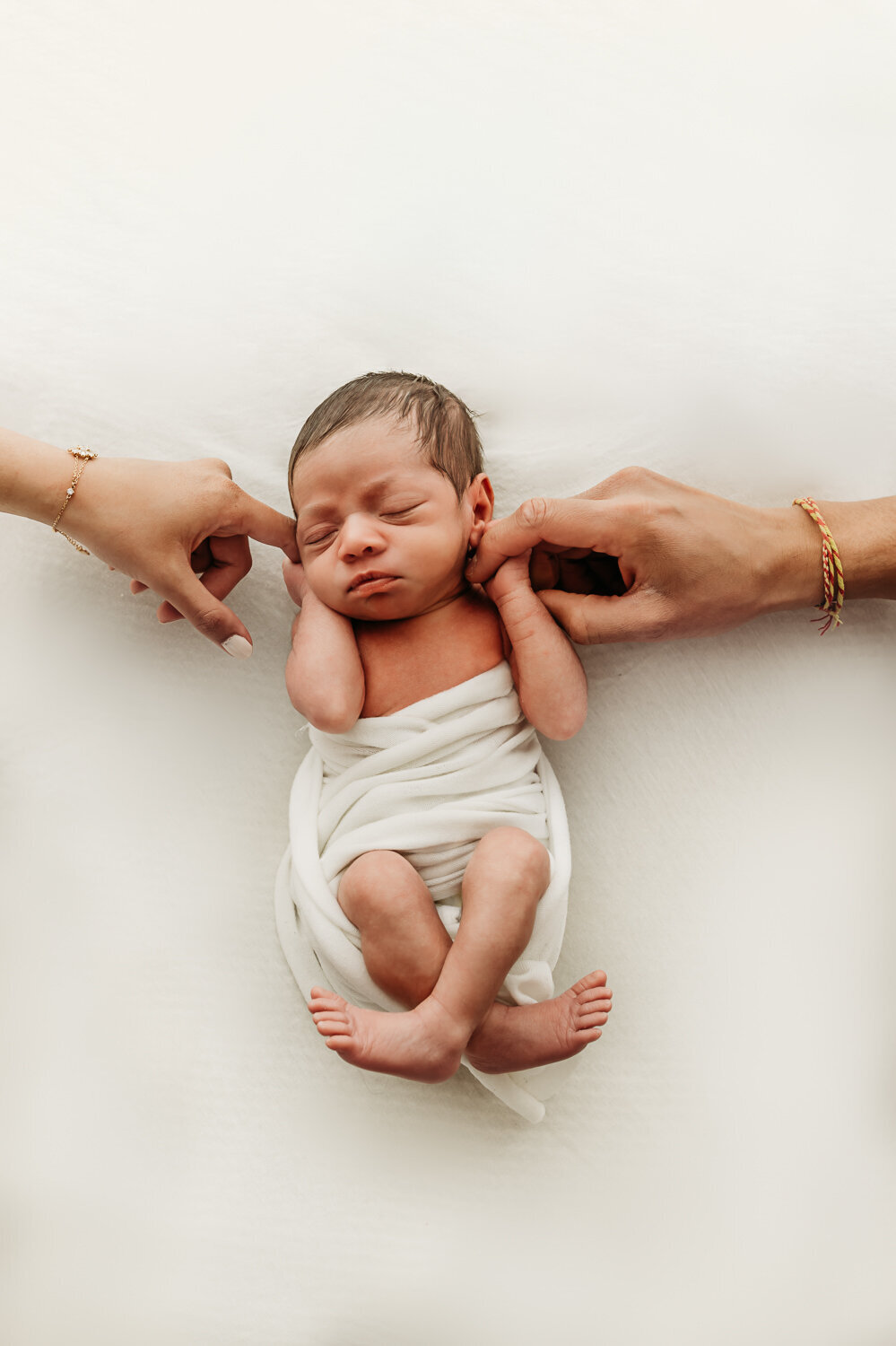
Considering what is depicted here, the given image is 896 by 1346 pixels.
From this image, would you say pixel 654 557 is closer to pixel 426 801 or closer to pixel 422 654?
pixel 422 654

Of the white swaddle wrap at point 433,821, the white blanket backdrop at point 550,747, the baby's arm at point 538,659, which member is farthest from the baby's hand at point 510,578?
the white blanket backdrop at point 550,747

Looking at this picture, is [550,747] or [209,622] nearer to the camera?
[209,622]

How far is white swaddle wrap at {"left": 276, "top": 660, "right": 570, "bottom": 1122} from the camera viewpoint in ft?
4.95

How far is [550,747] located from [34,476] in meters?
0.96

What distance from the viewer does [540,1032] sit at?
1.47m

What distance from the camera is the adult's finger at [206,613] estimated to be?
1.57 metres

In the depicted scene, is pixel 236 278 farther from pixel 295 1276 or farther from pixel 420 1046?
pixel 295 1276

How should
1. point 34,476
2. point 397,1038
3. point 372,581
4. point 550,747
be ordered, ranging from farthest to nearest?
point 550,747, point 34,476, point 372,581, point 397,1038

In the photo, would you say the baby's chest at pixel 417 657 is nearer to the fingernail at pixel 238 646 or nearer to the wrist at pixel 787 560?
the fingernail at pixel 238 646

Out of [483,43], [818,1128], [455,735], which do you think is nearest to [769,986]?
[818,1128]

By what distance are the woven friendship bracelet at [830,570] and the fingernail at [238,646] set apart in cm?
95

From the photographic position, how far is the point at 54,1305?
1.56m

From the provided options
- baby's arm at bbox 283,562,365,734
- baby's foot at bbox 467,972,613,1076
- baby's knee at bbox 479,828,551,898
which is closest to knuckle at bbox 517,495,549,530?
baby's arm at bbox 283,562,365,734

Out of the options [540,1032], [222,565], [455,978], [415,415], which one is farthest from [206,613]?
[540,1032]
